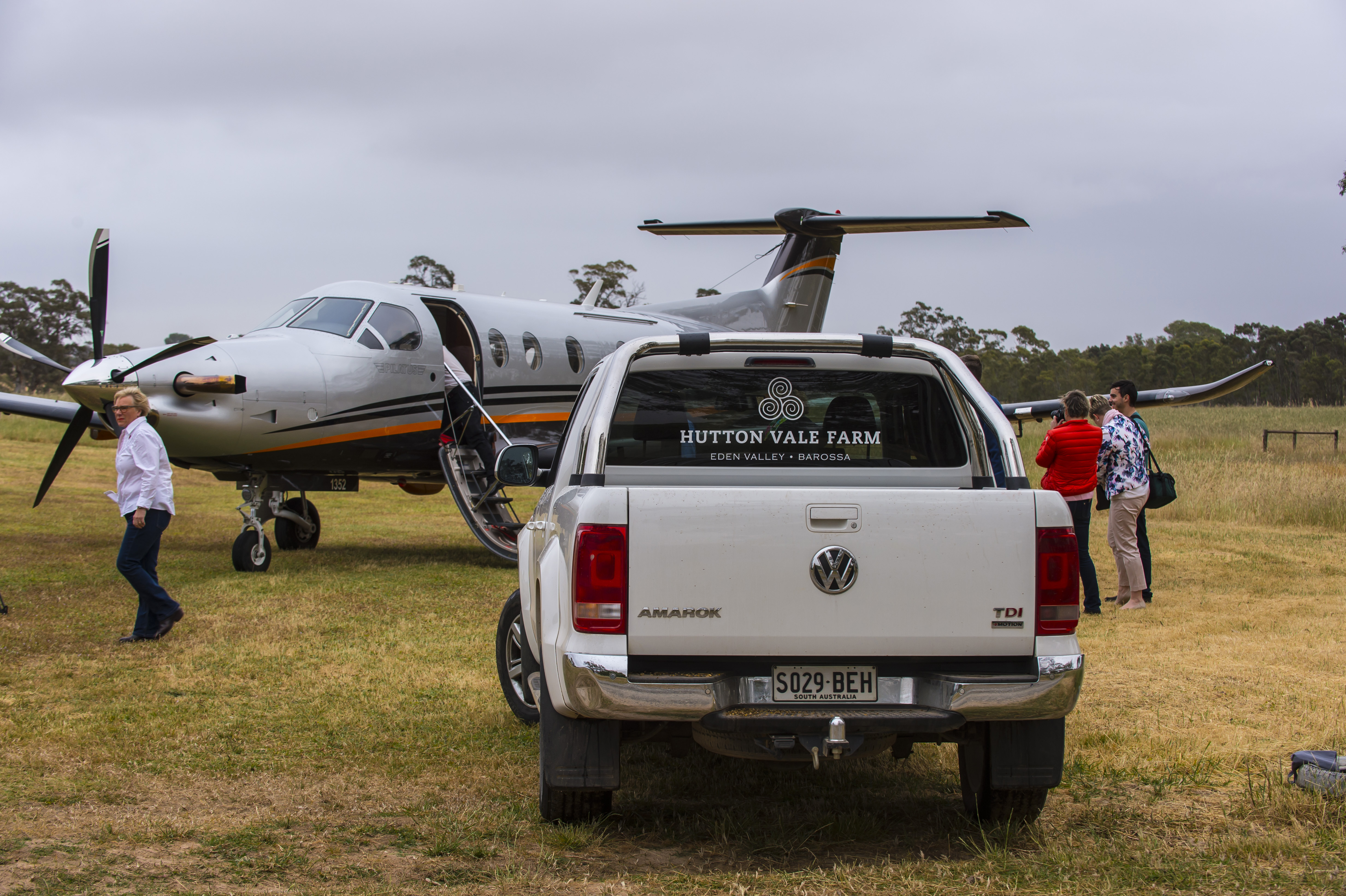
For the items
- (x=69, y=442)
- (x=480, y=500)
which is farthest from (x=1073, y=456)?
(x=69, y=442)

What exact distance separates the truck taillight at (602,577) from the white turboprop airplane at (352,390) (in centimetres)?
798

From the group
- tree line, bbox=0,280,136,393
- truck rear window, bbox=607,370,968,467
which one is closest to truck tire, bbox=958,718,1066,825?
truck rear window, bbox=607,370,968,467

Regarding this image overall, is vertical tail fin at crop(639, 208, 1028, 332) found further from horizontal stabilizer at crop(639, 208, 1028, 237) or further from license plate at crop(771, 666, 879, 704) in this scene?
license plate at crop(771, 666, 879, 704)

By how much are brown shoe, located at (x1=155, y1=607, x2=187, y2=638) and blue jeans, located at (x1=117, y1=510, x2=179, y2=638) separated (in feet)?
0.05

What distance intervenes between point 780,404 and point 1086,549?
613cm

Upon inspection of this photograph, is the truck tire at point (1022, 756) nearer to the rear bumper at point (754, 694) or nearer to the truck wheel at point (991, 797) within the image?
the truck wheel at point (991, 797)

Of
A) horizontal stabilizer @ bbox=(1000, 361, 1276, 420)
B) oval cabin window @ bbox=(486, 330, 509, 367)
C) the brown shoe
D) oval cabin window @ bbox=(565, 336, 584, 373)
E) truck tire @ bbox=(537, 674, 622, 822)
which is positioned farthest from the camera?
oval cabin window @ bbox=(565, 336, 584, 373)

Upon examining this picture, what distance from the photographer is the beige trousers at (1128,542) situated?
9.98 metres

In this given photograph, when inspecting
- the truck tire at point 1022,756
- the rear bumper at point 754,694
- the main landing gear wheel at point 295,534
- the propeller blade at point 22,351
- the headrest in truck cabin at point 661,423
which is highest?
the propeller blade at point 22,351

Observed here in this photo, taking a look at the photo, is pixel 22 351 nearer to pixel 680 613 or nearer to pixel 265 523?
pixel 265 523

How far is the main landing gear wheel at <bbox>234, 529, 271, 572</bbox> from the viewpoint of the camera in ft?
39.5

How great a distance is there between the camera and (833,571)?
385 centimetres

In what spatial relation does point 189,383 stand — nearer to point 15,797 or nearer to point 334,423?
point 334,423

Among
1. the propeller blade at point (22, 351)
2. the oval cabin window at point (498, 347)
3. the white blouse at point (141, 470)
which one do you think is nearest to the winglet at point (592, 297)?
the oval cabin window at point (498, 347)
